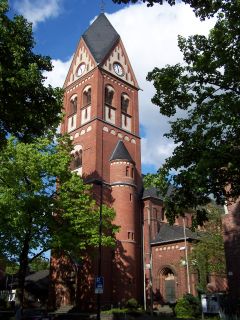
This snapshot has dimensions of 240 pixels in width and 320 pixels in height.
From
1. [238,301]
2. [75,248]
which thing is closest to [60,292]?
[75,248]

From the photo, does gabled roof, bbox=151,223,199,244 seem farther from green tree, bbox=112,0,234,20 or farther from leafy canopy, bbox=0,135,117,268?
green tree, bbox=112,0,234,20

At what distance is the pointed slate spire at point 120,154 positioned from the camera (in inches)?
1622

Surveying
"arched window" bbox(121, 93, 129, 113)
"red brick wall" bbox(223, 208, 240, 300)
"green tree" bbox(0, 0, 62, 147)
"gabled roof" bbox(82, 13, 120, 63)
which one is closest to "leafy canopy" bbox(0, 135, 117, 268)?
"red brick wall" bbox(223, 208, 240, 300)

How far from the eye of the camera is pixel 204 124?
13.3 meters

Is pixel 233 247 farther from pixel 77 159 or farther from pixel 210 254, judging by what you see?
pixel 77 159

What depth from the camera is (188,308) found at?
27125mm

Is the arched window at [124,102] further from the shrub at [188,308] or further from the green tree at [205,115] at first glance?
the green tree at [205,115]

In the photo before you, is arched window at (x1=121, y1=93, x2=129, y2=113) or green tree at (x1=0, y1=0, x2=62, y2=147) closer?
green tree at (x1=0, y1=0, x2=62, y2=147)

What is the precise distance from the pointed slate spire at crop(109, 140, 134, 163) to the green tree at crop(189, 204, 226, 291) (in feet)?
34.6

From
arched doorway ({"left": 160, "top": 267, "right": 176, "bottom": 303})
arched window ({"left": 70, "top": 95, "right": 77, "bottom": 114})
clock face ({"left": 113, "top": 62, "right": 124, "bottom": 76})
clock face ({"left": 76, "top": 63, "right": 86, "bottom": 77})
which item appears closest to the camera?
arched doorway ({"left": 160, "top": 267, "right": 176, "bottom": 303})

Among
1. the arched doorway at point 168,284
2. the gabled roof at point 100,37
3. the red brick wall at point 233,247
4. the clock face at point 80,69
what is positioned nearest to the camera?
the red brick wall at point 233,247

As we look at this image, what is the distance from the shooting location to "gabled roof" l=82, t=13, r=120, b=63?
156 feet

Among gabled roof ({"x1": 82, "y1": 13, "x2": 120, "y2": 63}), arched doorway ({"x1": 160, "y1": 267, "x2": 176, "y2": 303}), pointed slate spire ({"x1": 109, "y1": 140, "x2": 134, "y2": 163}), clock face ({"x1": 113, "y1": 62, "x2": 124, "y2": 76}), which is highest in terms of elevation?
gabled roof ({"x1": 82, "y1": 13, "x2": 120, "y2": 63})

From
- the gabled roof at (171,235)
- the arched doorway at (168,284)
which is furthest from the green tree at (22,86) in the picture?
the arched doorway at (168,284)
